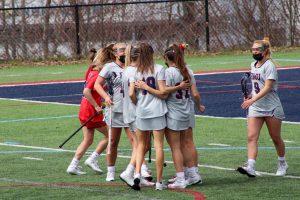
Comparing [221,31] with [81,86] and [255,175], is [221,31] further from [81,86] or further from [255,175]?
[255,175]

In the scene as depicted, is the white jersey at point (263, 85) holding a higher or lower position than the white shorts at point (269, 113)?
higher

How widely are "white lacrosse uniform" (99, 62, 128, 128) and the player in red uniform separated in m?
0.35

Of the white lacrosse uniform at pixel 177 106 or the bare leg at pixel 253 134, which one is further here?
the bare leg at pixel 253 134

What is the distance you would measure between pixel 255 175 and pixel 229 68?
19.9 meters

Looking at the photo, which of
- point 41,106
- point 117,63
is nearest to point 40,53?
point 41,106

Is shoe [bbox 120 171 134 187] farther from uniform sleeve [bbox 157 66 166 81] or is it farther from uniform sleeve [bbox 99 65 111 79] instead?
uniform sleeve [bbox 99 65 111 79]

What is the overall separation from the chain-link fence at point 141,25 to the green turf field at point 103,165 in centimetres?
1792

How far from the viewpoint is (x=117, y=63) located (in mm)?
13703

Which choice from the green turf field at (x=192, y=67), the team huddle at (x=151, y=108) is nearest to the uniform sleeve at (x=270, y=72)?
the team huddle at (x=151, y=108)

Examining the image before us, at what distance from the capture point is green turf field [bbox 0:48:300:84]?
32.7 meters

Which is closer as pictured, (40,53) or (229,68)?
(229,68)

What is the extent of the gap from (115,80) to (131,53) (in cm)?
67

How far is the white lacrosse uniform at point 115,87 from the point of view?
→ 13562 millimetres

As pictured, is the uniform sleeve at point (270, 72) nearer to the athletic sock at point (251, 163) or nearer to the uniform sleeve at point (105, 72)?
the athletic sock at point (251, 163)
